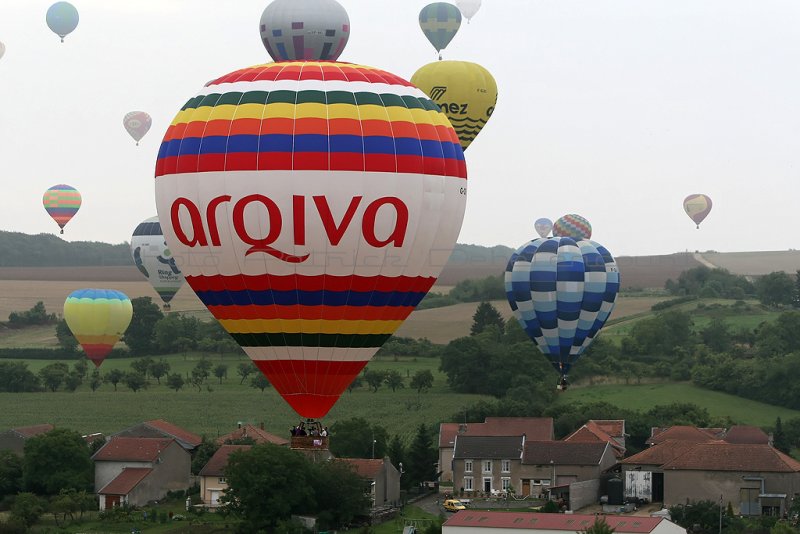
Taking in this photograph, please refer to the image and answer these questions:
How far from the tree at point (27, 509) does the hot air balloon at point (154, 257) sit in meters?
20.4

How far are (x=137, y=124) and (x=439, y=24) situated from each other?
97.7 ft

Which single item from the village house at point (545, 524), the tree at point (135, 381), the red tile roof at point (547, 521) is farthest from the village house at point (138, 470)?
the tree at point (135, 381)

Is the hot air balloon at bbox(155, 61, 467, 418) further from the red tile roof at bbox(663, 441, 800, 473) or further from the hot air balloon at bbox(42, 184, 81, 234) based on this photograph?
the hot air balloon at bbox(42, 184, 81, 234)

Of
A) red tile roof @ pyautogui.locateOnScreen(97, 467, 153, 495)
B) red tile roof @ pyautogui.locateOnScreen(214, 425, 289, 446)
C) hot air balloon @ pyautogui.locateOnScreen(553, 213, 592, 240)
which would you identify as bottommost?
red tile roof @ pyautogui.locateOnScreen(97, 467, 153, 495)

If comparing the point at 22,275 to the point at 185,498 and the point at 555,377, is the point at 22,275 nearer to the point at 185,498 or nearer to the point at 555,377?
the point at 555,377

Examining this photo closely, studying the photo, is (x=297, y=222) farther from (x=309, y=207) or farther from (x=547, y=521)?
(x=547, y=521)

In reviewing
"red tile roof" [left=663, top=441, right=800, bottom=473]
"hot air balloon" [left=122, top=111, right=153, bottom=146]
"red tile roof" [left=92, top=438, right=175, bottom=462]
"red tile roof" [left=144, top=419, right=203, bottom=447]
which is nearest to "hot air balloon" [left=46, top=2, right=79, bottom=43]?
"hot air balloon" [left=122, top=111, right=153, bottom=146]

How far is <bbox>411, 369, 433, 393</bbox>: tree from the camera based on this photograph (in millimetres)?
89062

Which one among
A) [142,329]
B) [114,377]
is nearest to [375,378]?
[114,377]

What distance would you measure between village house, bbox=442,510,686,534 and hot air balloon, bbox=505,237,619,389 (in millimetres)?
9863

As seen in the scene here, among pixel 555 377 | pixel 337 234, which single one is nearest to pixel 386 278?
pixel 337 234

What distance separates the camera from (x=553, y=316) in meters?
64.3

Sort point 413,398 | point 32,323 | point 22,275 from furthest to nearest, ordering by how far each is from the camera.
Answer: point 22,275
point 32,323
point 413,398

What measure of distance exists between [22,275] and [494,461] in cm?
7976
